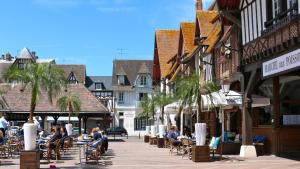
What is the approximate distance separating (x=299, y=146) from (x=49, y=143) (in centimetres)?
1018

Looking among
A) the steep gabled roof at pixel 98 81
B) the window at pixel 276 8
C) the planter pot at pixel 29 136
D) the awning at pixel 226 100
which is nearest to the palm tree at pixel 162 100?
the awning at pixel 226 100

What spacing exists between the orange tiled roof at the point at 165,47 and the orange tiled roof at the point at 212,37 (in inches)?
799

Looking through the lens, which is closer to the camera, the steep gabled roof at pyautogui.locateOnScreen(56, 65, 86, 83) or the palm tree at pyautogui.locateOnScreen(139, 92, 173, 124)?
the palm tree at pyautogui.locateOnScreen(139, 92, 173, 124)

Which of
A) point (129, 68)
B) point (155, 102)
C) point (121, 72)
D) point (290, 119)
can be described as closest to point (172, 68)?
point (155, 102)

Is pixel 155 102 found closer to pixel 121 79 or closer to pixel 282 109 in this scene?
pixel 282 109

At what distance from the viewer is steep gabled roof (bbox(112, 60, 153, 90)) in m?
81.1

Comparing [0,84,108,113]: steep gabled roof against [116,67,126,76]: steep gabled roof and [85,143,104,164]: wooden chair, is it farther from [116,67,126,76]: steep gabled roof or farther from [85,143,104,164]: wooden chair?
[116,67,126,76]: steep gabled roof

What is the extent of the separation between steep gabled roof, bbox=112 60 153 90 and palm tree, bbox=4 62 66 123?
2450 inches

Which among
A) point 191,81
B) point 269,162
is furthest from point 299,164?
point 191,81

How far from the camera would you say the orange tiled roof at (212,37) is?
3412cm

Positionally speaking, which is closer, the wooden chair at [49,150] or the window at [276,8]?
the wooden chair at [49,150]

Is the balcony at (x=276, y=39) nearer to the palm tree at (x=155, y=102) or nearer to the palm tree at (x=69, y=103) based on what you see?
the palm tree at (x=155, y=102)

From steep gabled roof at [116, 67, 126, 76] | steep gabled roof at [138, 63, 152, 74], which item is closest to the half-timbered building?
steep gabled roof at [138, 63, 152, 74]

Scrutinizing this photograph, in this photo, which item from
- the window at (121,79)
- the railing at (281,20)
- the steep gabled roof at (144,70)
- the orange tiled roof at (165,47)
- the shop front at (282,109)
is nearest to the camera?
the railing at (281,20)
